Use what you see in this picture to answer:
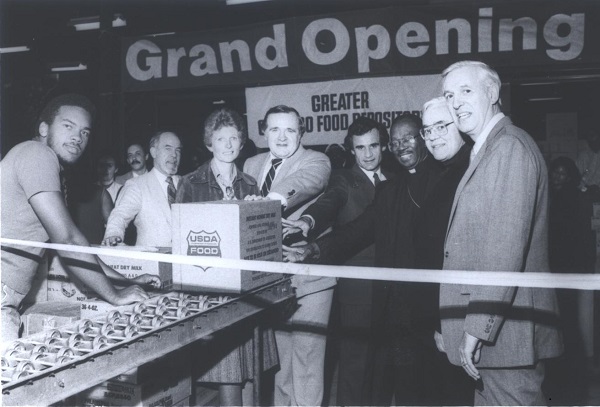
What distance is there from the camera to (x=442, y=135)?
2.91 metres

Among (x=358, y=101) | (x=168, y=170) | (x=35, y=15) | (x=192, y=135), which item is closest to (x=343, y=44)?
(x=358, y=101)

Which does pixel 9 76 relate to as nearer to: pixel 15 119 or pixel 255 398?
pixel 15 119

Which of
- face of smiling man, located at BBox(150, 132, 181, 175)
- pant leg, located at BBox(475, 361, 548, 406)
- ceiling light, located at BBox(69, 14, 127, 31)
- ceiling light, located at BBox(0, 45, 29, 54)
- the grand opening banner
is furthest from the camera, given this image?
ceiling light, located at BBox(0, 45, 29, 54)

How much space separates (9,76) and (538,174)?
34.0ft

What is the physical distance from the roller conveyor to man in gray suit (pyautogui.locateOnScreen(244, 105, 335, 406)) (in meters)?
0.84

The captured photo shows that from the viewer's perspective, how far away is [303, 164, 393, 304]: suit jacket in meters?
3.43

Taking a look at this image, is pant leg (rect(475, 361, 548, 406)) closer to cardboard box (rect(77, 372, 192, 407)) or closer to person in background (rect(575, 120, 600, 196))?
cardboard box (rect(77, 372, 192, 407))

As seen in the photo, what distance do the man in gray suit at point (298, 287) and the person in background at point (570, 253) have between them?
2020mm

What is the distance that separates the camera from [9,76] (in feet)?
32.8

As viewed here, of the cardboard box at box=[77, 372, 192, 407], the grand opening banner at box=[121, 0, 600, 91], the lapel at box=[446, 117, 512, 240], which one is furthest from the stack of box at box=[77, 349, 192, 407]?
the grand opening banner at box=[121, 0, 600, 91]

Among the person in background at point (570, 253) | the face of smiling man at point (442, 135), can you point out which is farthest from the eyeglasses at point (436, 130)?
the person in background at point (570, 253)

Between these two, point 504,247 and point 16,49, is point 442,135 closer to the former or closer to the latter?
point 504,247

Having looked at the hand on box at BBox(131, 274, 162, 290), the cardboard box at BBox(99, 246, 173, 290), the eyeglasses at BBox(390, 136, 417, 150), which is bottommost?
the hand on box at BBox(131, 274, 162, 290)

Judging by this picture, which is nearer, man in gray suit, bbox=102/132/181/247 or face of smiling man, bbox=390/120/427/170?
face of smiling man, bbox=390/120/427/170
